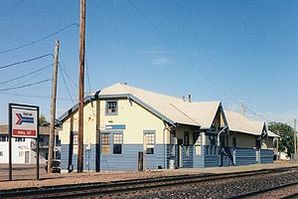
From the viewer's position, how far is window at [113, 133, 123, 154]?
3809cm

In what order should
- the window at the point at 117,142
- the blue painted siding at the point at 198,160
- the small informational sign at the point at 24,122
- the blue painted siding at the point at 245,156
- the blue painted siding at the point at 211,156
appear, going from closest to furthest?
the small informational sign at the point at 24,122
the window at the point at 117,142
the blue painted siding at the point at 198,160
the blue painted siding at the point at 211,156
the blue painted siding at the point at 245,156

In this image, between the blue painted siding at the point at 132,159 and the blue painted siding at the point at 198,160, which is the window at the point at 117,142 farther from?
the blue painted siding at the point at 198,160

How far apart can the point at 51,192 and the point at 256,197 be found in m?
6.62

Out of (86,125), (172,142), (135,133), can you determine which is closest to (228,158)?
(172,142)

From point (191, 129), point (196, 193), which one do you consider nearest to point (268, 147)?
point (191, 129)

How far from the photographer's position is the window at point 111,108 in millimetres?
38638

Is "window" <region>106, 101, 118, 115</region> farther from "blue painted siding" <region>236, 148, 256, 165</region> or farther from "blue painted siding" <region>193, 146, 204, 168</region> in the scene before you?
"blue painted siding" <region>236, 148, 256, 165</region>

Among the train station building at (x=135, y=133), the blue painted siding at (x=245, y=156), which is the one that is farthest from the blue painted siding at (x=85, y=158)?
the blue painted siding at (x=245, y=156)

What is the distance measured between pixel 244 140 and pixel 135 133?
63.0 feet

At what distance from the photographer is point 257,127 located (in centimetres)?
5875

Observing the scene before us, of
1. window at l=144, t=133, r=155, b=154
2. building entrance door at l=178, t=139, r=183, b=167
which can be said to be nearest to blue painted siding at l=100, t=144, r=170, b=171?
window at l=144, t=133, r=155, b=154

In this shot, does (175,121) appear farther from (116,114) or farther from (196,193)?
(196,193)

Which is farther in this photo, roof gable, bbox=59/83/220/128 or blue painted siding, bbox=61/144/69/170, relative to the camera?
blue painted siding, bbox=61/144/69/170

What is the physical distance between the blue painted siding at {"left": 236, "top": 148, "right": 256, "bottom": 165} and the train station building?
7.28 meters
